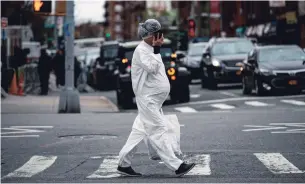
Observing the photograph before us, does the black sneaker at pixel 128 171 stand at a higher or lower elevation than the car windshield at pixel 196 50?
higher

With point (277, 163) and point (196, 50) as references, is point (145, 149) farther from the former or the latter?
point (196, 50)

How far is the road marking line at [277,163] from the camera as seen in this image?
428 inches

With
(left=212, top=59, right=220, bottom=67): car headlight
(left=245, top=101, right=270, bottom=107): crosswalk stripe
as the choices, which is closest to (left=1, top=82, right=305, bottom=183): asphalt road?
(left=245, top=101, right=270, bottom=107): crosswalk stripe

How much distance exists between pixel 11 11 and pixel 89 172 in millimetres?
37784

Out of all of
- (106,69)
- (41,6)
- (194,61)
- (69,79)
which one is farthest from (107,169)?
(194,61)

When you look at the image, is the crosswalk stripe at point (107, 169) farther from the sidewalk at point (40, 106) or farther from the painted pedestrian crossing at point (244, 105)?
the painted pedestrian crossing at point (244, 105)

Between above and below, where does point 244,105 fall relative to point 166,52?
below

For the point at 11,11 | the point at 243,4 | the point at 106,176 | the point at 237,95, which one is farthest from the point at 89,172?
the point at 243,4

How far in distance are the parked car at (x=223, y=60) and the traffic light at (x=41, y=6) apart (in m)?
11.6

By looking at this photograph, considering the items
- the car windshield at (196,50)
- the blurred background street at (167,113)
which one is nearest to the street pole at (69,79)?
the blurred background street at (167,113)

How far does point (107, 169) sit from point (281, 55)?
62.3 ft

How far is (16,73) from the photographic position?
36031 millimetres

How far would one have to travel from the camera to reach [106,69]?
42031mm

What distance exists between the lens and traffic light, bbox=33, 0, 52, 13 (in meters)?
24.1
